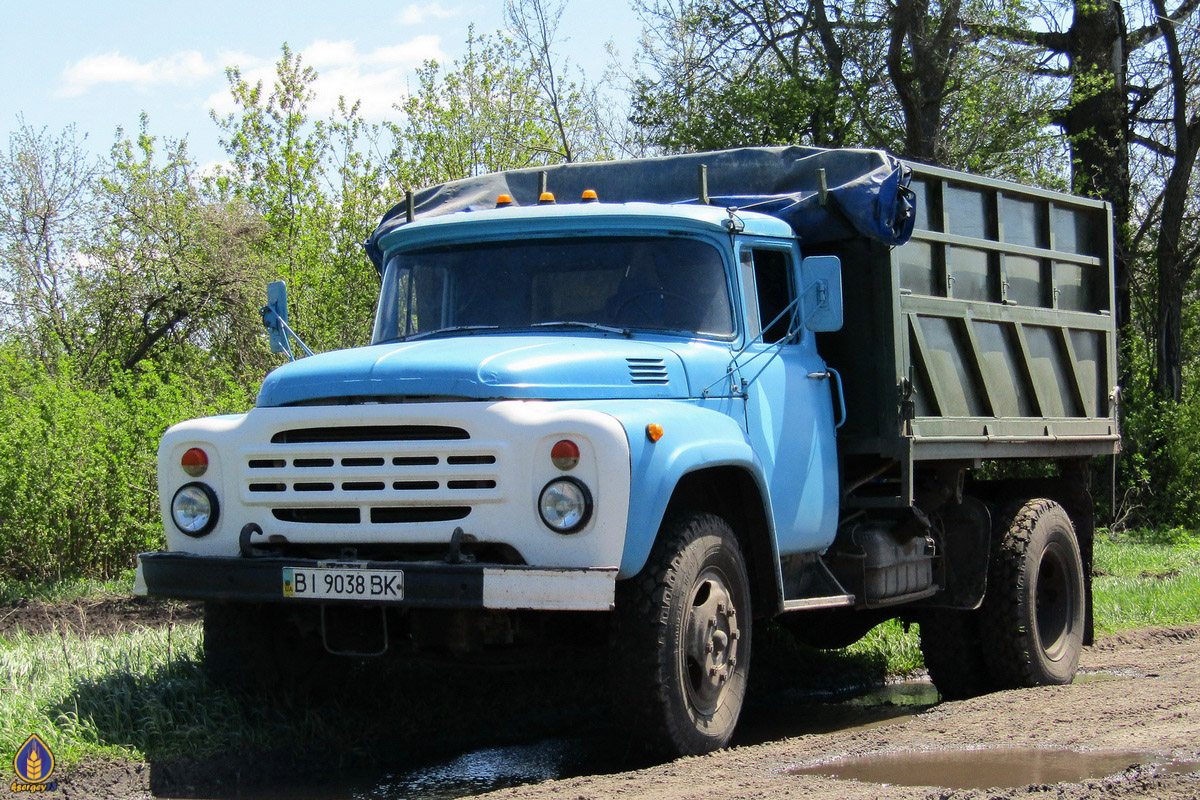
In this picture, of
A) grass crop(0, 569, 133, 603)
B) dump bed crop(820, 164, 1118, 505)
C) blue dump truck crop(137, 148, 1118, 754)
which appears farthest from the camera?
grass crop(0, 569, 133, 603)

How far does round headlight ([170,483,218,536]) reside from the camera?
217 inches

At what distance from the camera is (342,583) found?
5.01 metres

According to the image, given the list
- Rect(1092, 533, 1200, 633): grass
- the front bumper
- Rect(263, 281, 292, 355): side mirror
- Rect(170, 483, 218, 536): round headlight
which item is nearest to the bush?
Rect(263, 281, 292, 355): side mirror

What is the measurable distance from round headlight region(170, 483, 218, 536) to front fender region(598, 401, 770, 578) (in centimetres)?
169

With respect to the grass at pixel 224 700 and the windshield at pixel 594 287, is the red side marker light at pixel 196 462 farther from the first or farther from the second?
the windshield at pixel 594 287

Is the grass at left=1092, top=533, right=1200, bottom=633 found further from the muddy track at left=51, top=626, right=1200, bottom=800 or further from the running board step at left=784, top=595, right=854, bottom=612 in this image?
the running board step at left=784, top=595, right=854, bottom=612

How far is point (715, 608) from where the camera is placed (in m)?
5.55

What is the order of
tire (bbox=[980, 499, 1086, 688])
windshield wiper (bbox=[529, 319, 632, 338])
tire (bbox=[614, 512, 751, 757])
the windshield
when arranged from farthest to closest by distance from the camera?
tire (bbox=[980, 499, 1086, 688]) < the windshield < windshield wiper (bbox=[529, 319, 632, 338]) < tire (bbox=[614, 512, 751, 757])

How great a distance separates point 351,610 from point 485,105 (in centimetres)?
1460

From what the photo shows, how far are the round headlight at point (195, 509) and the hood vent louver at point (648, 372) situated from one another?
1.79m

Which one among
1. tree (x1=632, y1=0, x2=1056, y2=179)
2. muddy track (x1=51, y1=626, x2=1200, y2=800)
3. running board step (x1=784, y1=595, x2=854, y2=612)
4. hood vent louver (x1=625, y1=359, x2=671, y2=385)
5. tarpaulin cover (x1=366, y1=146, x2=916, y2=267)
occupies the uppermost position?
tree (x1=632, y1=0, x2=1056, y2=179)

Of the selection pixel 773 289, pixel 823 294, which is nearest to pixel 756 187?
pixel 773 289

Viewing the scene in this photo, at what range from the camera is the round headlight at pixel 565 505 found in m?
4.92

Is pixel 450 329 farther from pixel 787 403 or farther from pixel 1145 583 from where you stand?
pixel 1145 583
